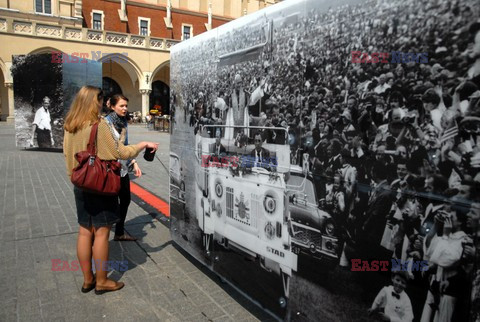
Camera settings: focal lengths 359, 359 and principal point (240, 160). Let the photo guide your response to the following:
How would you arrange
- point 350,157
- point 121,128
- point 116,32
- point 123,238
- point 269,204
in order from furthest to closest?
point 116,32, point 123,238, point 121,128, point 269,204, point 350,157

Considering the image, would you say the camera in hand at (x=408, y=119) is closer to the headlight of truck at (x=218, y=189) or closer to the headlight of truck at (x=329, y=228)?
the headlight of truck at (x=329, y=228)

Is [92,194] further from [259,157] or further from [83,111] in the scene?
[259,157]

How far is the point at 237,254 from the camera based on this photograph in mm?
2963

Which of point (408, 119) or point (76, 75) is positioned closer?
point (408, 119)

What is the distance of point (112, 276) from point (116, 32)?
36.1 metres

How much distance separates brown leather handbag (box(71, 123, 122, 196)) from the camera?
2.87 meters

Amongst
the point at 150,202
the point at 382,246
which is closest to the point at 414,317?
the point at 382,246

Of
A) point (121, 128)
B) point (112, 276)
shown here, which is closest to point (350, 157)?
point (112, 276)

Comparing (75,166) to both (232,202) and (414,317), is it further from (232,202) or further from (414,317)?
(414,317)

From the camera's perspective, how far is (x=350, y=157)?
1.93 m

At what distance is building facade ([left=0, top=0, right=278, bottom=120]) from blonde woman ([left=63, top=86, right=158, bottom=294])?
2992cm

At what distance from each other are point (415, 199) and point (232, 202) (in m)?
1.57

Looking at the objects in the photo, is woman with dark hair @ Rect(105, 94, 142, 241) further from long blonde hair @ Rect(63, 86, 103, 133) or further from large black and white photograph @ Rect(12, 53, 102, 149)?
large black and white photograph @ Rect(12, 53, 102, 149)

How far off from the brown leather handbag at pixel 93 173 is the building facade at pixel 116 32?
30124 mm
